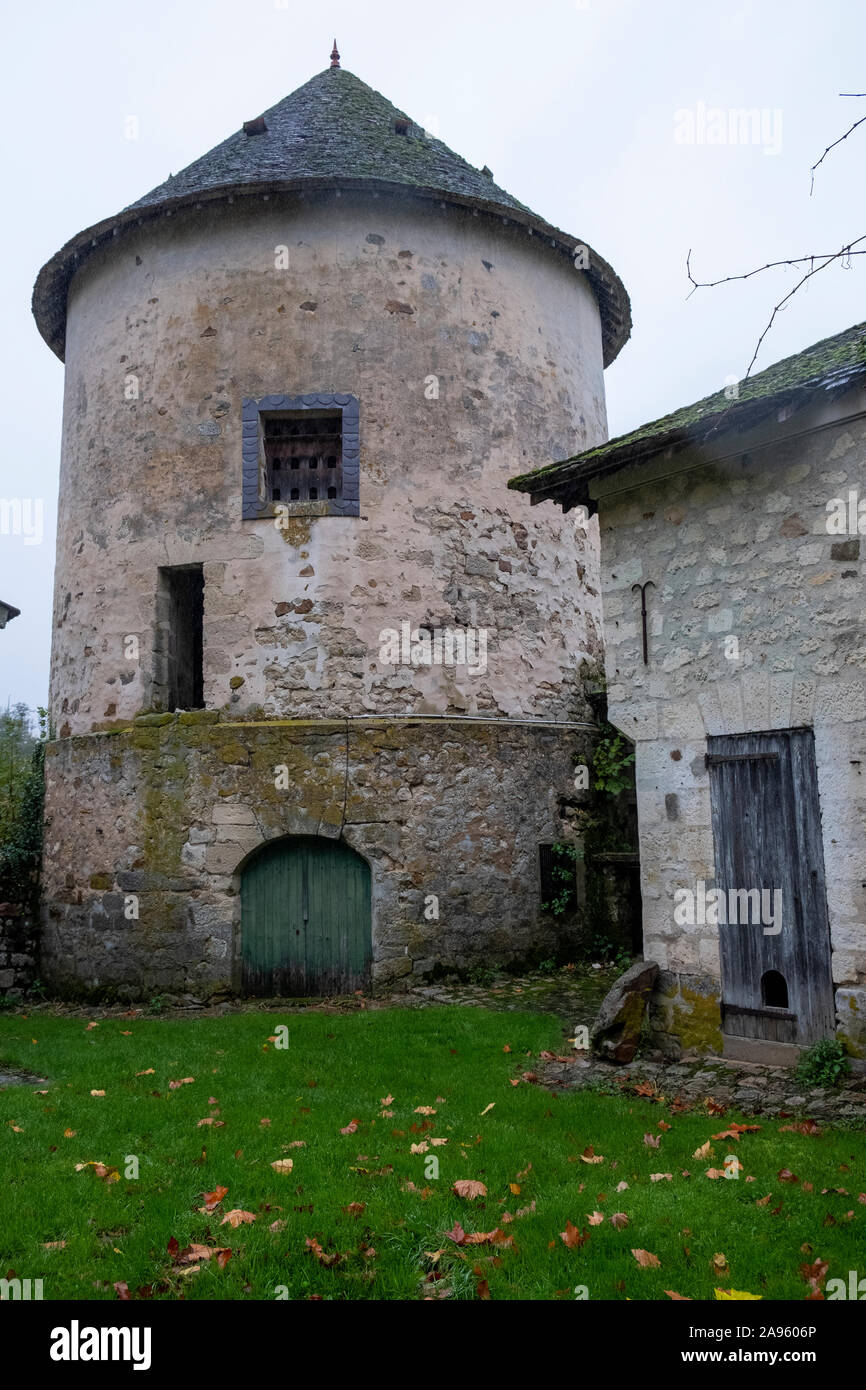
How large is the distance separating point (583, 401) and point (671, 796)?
6.86 meters

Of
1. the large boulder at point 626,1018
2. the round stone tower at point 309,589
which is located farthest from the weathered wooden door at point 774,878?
the round stone tower at point 309,589

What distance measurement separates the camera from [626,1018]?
6.65 metres

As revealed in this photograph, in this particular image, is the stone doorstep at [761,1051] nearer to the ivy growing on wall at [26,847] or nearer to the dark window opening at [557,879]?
the dark window opening at [557,879]

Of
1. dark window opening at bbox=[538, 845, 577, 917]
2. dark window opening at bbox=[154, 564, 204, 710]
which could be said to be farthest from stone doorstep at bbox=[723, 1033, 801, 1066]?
dark window opening at bbox=[154, 564, 204, 710]

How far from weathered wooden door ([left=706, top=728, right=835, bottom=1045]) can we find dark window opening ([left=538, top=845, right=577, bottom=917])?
380 centimetres

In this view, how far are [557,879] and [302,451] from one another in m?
5.44

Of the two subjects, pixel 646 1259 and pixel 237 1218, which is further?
pixel 237 1218

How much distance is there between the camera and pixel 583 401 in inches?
473

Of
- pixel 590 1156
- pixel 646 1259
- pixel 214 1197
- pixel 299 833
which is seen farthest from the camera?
pixel 299 833

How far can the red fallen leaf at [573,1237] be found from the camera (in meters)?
3.72

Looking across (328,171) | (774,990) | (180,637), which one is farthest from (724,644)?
(328,171)

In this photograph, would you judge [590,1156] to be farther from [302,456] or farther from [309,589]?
[302,456]
